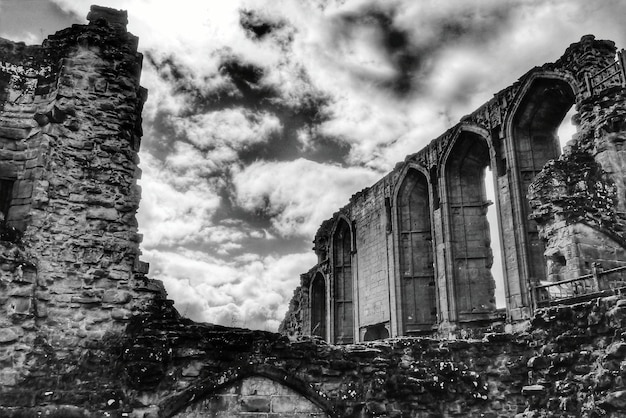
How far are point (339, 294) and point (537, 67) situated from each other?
42.4 ft

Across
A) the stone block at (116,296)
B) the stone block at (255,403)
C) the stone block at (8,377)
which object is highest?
the stone block at (116,296)

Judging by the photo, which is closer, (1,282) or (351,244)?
(1,282)

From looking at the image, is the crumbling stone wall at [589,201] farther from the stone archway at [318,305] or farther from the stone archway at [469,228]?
the stone archway at [318,305]

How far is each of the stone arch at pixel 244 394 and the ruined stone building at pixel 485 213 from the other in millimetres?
5163

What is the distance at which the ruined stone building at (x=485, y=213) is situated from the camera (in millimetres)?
9523

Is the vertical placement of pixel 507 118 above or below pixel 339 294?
above

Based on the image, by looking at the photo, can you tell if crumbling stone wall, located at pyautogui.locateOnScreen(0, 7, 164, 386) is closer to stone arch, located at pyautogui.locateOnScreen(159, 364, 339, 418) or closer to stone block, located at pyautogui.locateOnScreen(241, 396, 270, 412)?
stone arch, located at pyautogui.locateOnScreen(159, 364, 339, 418)

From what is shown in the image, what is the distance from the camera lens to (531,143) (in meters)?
13.3

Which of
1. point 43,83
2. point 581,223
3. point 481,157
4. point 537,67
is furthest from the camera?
point 481,157

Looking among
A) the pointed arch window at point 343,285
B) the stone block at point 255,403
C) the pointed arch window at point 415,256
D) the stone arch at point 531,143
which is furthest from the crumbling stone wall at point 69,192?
the pointed arch window at point 343,285

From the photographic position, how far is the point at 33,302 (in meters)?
5.89

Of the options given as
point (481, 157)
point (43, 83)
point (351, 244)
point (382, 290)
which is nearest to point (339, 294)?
point (351, 244)

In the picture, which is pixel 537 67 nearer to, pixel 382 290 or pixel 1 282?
pixel 382 290

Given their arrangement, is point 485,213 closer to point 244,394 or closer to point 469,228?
point 469,228
